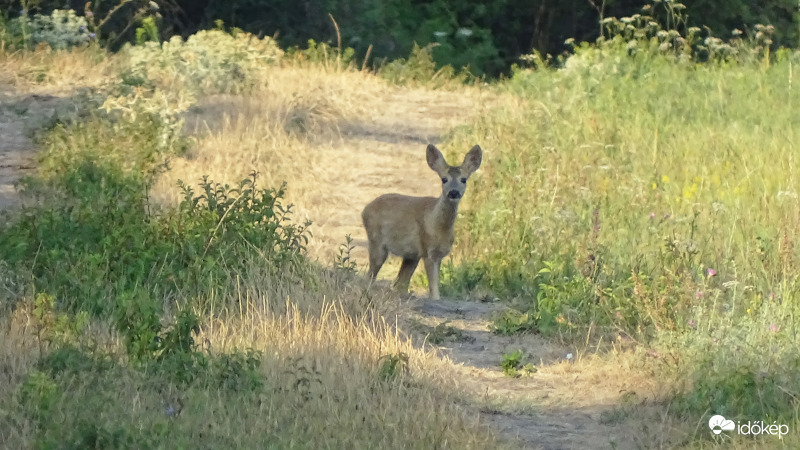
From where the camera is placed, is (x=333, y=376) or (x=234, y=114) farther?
(x=234, y=114)

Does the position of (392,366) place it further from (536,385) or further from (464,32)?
(464,32)

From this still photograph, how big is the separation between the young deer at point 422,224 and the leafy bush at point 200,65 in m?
6.59

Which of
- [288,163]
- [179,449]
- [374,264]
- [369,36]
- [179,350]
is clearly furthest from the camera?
[369,36]

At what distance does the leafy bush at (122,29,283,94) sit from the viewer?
1670 centimetres

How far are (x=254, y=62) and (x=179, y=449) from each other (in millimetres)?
13467

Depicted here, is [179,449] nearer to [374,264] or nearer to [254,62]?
[374,264]

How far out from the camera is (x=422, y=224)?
10.2m

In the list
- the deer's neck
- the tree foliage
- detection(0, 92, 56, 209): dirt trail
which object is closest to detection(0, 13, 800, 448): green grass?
detection(0, 92, 56, 209): dirt trail

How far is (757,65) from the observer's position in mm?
17688

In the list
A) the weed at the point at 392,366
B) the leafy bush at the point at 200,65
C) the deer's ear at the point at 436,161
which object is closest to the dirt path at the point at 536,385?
the weed at the point at 392,366

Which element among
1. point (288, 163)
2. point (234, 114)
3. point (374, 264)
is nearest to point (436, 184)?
point (288, 163)

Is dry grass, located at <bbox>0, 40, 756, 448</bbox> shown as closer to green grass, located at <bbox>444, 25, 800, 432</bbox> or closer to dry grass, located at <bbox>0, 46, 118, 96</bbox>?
green grass, located at <bbox>444, 25, 800, 432</bbox>

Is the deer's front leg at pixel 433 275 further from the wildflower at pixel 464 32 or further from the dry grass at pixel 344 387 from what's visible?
the wildflower at pixel 464 32

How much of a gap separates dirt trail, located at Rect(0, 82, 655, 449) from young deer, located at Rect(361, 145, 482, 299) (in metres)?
0.50
